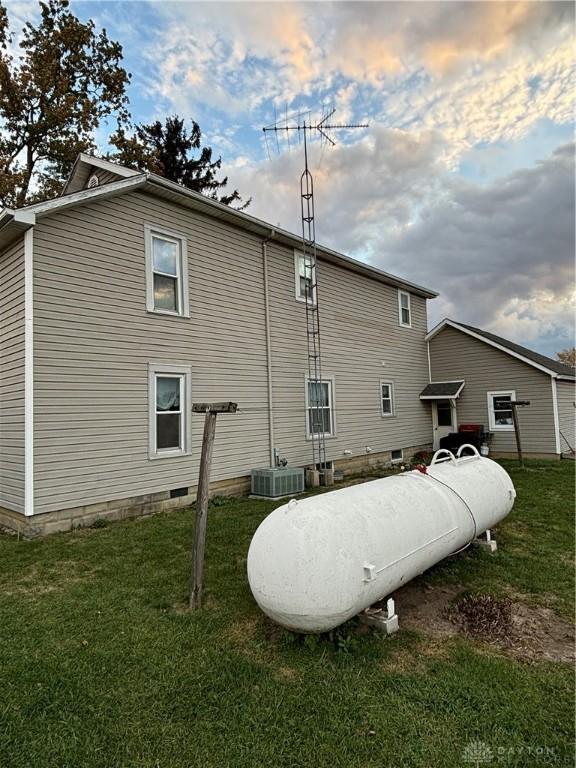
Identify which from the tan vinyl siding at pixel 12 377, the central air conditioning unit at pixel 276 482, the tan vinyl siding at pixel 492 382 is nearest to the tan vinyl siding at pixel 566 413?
the tan vinyl siding at pixel 492 382

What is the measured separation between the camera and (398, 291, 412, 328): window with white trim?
15.9 m

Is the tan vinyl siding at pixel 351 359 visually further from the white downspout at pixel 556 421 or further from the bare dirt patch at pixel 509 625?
the bare dirt patch at pixel 509 625

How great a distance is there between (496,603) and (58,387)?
22.5ft

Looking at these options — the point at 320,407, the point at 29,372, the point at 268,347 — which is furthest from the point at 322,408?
the point at 29,372

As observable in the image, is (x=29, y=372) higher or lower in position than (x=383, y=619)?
higher

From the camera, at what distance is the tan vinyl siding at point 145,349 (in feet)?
23.1

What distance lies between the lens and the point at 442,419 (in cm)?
1694

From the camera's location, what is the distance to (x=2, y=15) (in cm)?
1507

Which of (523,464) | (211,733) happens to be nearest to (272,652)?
(211,733)

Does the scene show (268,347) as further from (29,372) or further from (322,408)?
(29,372)

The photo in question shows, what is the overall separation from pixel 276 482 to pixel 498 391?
10.2 meters

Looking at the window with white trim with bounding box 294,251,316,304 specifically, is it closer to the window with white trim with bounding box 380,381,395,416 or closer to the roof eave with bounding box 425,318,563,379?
the window with white trim with bounding box 380,381,395,416

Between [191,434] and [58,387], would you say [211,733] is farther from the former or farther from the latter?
[191,434]

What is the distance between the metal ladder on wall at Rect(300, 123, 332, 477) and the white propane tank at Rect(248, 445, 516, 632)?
7096 millimetres
